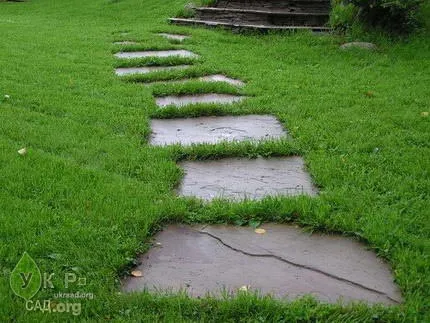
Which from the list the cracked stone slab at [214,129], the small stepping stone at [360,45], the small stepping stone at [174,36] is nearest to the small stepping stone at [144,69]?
the cracked stone slab at [214,129]

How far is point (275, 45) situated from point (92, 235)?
6358 mm

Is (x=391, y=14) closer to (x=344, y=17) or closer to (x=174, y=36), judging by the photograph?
(x=344, y=17)

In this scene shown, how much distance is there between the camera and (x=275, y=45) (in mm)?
8711

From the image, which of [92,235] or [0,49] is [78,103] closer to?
[92,235]

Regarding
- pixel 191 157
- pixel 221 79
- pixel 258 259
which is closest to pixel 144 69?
pixel 221 79

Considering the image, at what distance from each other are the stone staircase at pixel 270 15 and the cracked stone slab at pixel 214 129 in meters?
5.00

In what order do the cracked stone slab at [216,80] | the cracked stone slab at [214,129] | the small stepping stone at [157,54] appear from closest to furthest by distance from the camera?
the cracked stone slab at [214,129] → the cracked stone slab at [216,80] → the small stepping stone at [157,54]

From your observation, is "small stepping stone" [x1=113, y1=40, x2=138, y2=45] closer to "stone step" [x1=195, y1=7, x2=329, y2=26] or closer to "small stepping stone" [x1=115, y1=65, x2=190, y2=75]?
"small stepping stone" [x1=115, y1=65, x2=190, y2=75]

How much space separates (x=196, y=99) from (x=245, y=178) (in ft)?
7.05

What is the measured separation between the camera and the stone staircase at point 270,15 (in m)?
10.0

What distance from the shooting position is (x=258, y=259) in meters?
2.89

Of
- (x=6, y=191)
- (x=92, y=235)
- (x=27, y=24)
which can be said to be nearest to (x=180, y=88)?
(x=6, y=191)

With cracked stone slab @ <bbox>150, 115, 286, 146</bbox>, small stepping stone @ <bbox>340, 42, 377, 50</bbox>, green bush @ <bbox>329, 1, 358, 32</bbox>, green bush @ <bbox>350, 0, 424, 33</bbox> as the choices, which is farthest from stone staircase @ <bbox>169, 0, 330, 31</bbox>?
cracked stone slab @ <bbox>150, 115, 286, 146</bbox>

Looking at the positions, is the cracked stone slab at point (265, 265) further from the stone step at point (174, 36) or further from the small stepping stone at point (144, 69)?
the stone step at point (174, 36)
